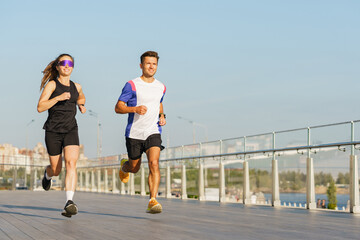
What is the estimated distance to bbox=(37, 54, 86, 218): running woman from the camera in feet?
27.7

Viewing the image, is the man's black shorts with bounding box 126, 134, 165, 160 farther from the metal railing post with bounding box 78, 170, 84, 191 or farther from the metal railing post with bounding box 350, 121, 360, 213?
the metal railing post with bounding box 78, 170, 84, 191

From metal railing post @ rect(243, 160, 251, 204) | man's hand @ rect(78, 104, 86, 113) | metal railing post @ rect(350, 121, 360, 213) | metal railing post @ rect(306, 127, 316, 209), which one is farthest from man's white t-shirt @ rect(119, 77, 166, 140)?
metal railing post @ rect(243, 160, 251, 204)

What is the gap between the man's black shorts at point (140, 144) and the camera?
28.9 ft

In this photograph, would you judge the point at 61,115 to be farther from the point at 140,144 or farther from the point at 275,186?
the point at 275,186

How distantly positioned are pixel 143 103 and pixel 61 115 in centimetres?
122

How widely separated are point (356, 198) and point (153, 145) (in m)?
6.71

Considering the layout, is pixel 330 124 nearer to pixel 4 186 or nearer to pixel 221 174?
pixel 221 174

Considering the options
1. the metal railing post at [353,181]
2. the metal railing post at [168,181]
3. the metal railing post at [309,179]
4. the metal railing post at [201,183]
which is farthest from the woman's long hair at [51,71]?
the metal railing post at [168,181]

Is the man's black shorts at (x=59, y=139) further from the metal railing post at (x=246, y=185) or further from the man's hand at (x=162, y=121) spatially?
the metal railing post at (x=246, y=185)

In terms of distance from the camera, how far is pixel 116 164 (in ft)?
118

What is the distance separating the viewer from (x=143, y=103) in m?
8.72

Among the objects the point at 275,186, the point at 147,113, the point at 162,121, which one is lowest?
the point at 275,186

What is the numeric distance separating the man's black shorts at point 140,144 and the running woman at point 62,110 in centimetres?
83

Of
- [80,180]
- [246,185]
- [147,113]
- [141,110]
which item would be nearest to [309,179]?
[246,185]
